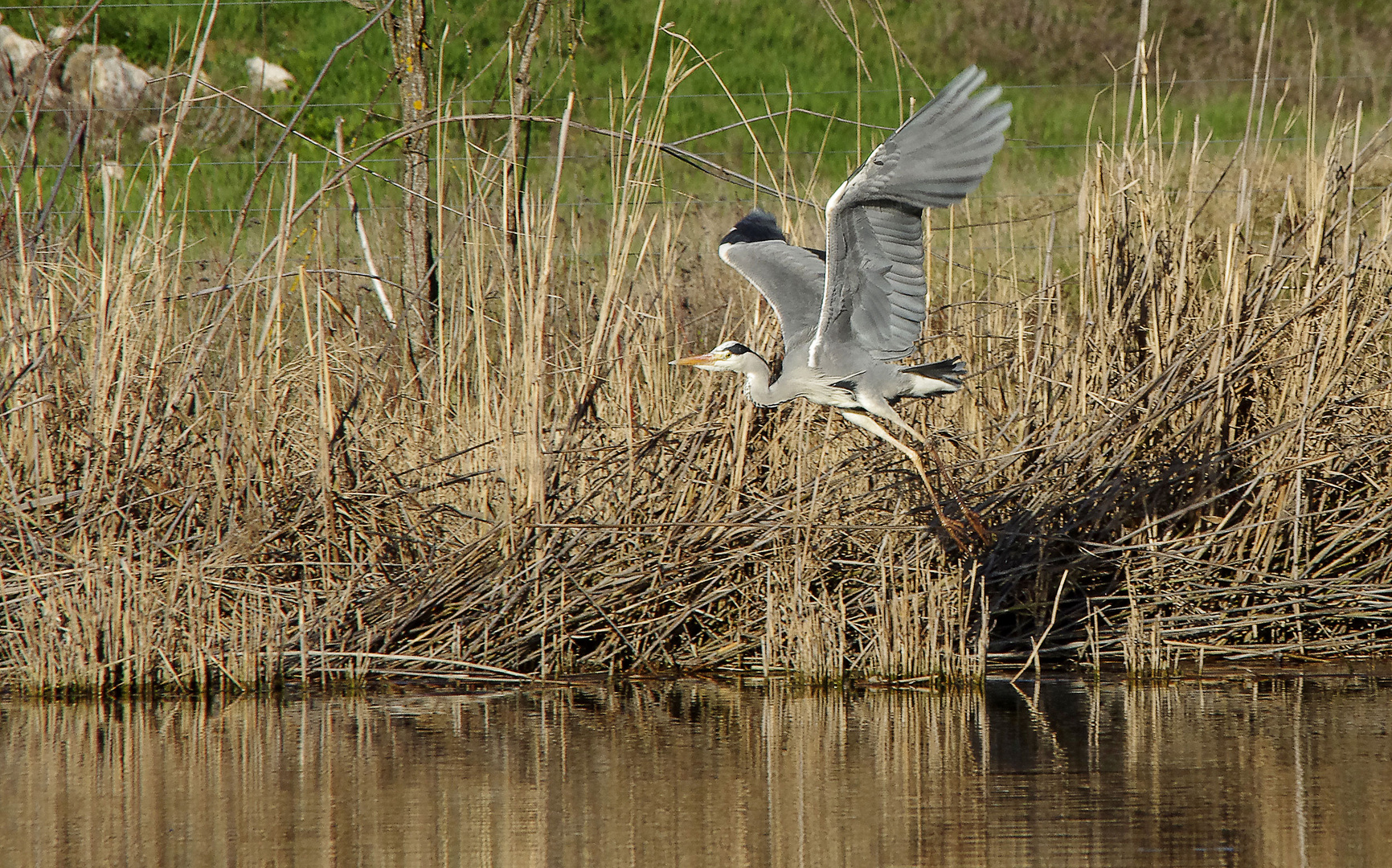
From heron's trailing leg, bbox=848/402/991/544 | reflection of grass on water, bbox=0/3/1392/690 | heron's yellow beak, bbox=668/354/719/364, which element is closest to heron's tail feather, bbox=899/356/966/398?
heron's trailing leg, bbox=848/402/991/544

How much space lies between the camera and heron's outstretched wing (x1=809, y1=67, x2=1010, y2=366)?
4453 millimetres

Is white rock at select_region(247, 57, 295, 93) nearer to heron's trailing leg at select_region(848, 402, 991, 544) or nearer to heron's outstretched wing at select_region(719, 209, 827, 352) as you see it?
heron's outstretched wing at select_region(719, 209, 827, 352)

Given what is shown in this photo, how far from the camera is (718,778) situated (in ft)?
13.8

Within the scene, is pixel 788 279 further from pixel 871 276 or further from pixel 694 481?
pixel 694 481

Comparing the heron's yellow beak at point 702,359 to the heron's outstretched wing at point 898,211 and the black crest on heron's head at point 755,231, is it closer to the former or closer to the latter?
the heron's outstretched wing at point 898,211

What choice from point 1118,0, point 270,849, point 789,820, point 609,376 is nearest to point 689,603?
point 609,376

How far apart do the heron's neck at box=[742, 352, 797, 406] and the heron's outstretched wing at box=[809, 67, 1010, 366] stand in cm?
14

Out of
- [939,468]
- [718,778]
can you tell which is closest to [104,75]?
[939,468]

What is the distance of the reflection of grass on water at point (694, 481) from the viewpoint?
542 centimetres

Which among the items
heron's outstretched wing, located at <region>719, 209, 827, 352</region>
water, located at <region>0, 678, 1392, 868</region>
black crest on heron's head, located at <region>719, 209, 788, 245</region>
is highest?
black crest on heron's head, located at <region>719, 209, 788, 245</region>

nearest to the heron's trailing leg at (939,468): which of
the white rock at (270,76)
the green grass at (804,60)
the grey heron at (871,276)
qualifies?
the grey heron at (871,276)

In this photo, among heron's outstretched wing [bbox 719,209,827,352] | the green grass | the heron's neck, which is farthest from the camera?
the green grass

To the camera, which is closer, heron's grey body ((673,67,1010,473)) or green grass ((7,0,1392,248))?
heron's grey body ((673,67,1010,473))

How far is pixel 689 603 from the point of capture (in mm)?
5570
